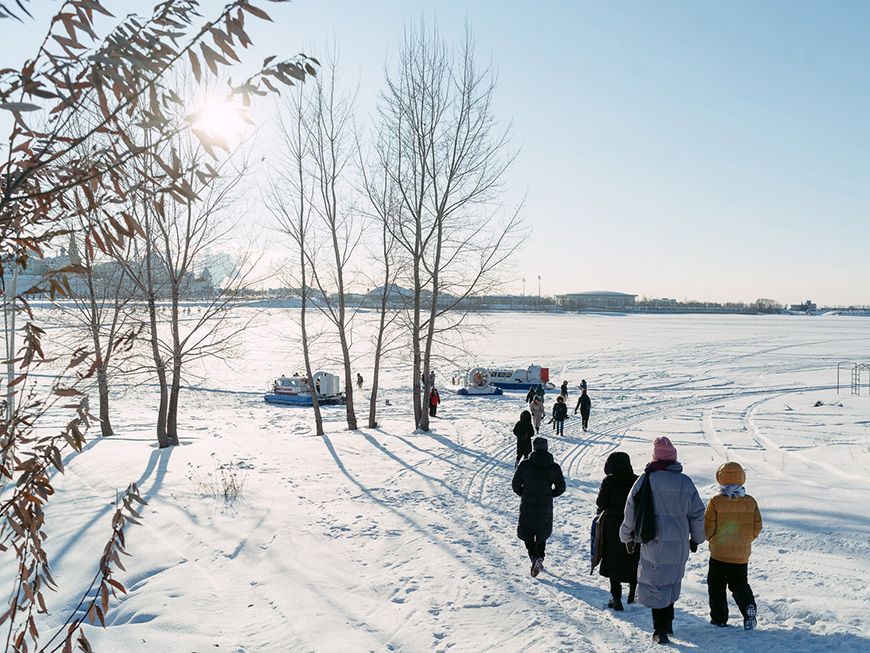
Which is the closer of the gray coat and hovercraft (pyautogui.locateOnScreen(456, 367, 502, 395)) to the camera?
the gray coat

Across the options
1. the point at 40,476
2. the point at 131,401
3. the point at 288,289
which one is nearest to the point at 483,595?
the point at 40,476

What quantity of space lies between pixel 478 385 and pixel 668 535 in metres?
26.1

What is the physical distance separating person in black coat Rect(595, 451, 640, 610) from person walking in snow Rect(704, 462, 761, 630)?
29.8 inches

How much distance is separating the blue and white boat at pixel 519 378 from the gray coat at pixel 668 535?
26842 millimetres

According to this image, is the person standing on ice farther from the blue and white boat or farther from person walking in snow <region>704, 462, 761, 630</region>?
the blue and white boat

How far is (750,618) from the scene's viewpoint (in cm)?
529

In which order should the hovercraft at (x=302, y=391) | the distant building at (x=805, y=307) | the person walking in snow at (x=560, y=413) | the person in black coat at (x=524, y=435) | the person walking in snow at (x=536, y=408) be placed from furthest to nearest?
1. the distant building at (x=805, y=307)
2. the hovercraft at (x=302, y=391)
3. the person walking in snow at (x=536, y=408)
4. the person walking in snow at (x=560, y=413)
5. the person in black coat at (x=524, y=435)

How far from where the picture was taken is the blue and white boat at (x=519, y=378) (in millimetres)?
32312

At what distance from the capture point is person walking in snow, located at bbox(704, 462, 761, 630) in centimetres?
536

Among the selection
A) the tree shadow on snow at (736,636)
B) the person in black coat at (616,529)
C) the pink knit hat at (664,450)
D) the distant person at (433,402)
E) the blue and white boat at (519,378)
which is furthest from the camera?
the blue and white boat at (519,378)

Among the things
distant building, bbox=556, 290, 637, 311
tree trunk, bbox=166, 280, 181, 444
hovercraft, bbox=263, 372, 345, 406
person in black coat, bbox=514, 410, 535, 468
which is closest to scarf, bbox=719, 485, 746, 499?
person in black coat, bbox=514, 410, 535, 468

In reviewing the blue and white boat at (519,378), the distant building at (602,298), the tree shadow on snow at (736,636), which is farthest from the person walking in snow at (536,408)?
the distant building at (602,298)

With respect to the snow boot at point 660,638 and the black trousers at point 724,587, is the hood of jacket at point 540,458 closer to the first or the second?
the black trousers at point 724,587

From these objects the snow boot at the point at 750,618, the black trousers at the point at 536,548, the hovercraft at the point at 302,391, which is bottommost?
the hovercraft at the point at 302,391
